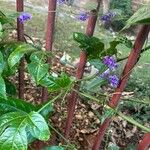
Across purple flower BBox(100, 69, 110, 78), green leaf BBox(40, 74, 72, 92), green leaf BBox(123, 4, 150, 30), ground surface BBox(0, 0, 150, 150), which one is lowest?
ground surface BBox(0, 0, 150, 150)

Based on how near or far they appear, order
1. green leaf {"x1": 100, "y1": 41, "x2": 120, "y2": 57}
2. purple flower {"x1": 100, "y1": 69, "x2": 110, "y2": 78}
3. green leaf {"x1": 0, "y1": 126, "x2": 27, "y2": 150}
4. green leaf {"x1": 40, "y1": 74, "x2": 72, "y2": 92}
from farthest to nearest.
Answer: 1. purple flower {"x1": 100, "y1": 69, "x2": 110, "y2": 78}
2. green leaf {"x1": 100, "y1": 41, "x2": 120, "y2": 57}
3. green leaf {"x1": 40, "y1": 74, "x2": 72, "y2": 92}
4. green leaf {"x1": 0, "y1": 126, "x2": 27, "y2": 150}

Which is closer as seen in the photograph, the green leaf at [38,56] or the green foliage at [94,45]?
the green leaf at [38,56]

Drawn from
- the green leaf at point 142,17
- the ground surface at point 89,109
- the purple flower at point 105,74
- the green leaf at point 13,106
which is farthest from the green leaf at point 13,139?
the ground surface at point 89,109

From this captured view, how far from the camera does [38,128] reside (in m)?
1.04

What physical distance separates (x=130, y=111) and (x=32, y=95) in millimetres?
621

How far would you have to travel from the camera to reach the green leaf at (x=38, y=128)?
3.39 ft

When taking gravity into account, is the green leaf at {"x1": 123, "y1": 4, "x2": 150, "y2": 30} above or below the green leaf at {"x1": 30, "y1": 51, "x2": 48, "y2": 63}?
above

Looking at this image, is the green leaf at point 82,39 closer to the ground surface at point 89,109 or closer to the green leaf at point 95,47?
the green leaf at point 95,47

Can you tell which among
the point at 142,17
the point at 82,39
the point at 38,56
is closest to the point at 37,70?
the point at 38,56

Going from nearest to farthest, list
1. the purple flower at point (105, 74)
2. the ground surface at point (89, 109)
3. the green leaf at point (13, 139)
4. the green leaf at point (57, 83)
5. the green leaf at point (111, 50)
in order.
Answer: the green leaf at point (13, 139) → the green leaf at point (57, 83) → the green leaf at point (111, 50) → the purple flower at point (105, 74) → the ground surface at point (89, 109)

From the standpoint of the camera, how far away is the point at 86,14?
4.56ft

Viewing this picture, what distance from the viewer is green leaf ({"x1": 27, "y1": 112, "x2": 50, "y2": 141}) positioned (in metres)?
1.03

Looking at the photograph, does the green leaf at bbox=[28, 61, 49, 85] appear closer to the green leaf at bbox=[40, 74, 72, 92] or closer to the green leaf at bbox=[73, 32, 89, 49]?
the green leaf at bbox=[40, 74, 72, 92]

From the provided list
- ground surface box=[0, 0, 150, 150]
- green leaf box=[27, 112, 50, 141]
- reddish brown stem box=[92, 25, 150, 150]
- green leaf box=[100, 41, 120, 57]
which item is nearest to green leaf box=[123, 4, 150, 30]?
reddish brown stem box=[92, 25, 150, 150]
